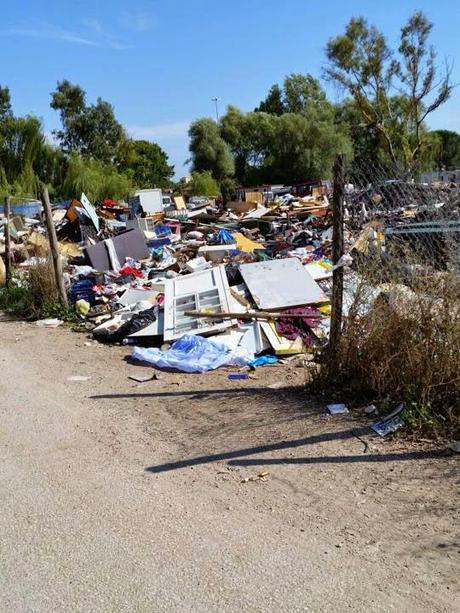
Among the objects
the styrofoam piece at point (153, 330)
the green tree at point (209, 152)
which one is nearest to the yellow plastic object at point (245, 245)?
the styrofoam piece at point (153, 330)

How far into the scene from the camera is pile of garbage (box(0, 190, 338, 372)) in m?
6.88

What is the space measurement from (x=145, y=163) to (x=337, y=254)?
47.8 m

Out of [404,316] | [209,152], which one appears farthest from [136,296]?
[209,152]

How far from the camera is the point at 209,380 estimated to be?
602 cm

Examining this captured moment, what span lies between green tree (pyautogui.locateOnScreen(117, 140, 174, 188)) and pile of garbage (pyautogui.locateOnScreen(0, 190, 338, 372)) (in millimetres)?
29542

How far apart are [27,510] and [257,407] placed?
204 cm

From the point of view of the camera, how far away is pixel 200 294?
7863 mm

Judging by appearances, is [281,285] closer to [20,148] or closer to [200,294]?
[200,294]

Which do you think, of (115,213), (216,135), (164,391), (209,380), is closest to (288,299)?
(209,380)

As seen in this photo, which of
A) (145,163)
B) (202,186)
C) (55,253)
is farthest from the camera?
(145,163)

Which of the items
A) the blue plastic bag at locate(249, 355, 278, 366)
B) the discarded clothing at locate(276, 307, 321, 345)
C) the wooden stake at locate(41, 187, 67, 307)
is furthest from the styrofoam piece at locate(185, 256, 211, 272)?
the blue plastic bag at locate(249, 355, 278, 366)

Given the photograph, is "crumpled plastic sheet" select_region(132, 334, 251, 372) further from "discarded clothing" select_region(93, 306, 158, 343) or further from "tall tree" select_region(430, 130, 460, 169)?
"tall tree" select_region(430, 130, 460, 169)

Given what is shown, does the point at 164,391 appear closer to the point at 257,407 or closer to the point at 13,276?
the point at 257,407

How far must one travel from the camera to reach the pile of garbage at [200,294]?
6883 mm
